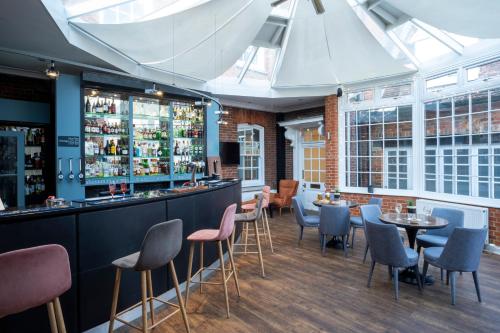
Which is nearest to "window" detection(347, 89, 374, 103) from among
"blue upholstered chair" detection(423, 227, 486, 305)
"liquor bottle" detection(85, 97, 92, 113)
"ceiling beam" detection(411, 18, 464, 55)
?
"ceiling beam" detection(411, 18, 464, 55)

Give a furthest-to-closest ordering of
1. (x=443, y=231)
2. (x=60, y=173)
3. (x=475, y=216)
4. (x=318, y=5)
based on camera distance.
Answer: (x=475, y=216) < (x=60, y=173) < (x=443, y=231) < (x=318, y=5)

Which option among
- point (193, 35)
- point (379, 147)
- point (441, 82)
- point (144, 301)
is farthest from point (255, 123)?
point (144, 301)

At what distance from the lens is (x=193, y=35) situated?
475 centimetres

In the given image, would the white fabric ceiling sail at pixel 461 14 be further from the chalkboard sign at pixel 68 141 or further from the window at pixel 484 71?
the chalkboard sign at pixel 68 141

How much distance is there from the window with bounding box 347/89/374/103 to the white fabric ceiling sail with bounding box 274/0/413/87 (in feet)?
1.36

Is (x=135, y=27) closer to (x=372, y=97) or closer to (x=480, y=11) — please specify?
(x=480, y=11)

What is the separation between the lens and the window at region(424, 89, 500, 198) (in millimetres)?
4875

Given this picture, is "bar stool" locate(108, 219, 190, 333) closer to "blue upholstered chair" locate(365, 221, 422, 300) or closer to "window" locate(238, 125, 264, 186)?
"blue upholstered chair" locate(365, 221, 422, 300)

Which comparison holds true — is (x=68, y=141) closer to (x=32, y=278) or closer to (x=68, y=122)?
(x=68, y=122)

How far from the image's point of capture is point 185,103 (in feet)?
19.8

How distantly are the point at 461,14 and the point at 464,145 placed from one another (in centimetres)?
232

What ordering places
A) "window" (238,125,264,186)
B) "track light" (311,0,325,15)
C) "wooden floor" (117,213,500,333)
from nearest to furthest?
"wooden floor" (117,213,500,333)
"track light" (311,0,325,15)
"window" (238,125,264,186)

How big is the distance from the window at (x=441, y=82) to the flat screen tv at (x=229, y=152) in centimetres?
437

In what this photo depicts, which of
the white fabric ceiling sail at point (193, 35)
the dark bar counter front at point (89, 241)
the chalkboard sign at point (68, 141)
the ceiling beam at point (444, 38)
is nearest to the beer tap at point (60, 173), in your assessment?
the chalkboard sign at point (68, 141)
